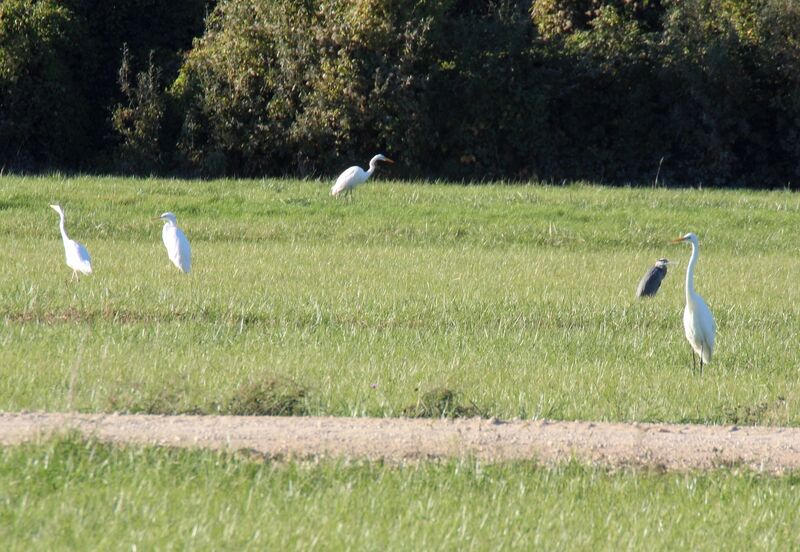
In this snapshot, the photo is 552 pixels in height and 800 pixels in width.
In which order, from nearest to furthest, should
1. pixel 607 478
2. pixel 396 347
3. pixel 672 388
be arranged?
1. pixel 607 478
2. pixel 672 388
3. pixel 396 347

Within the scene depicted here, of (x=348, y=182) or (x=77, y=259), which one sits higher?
(x=348, y=182)

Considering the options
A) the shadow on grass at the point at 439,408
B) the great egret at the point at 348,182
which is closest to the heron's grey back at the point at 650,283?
the shadow on grass at the point at 439,408

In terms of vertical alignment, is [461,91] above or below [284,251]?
above

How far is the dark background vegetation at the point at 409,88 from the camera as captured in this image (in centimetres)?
3095

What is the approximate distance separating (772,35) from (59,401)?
28095mm

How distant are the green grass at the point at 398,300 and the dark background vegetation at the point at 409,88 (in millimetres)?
6509

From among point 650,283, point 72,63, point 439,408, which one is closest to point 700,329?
point 439,408

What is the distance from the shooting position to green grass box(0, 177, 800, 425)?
28.4ft

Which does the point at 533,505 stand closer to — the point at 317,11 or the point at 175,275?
the point at 175,275

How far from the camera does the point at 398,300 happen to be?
1345 centimetres

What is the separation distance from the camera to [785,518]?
598 centimetres

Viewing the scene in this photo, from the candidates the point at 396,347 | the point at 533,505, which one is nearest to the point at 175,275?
the point at 396,347

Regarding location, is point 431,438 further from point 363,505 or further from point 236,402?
point 236,402

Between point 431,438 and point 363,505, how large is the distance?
1178 millimetres
